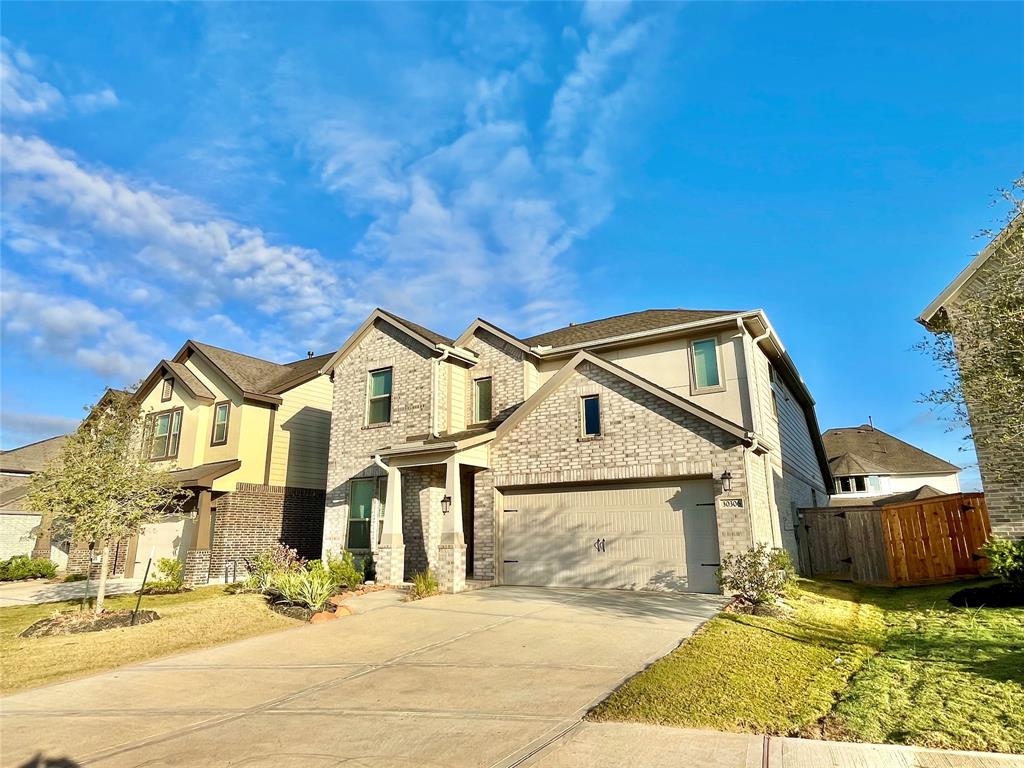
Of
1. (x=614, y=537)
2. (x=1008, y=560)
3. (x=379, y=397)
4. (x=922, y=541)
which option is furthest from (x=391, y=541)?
(x=922, y=541)

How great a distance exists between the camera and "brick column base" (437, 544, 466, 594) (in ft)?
41.4

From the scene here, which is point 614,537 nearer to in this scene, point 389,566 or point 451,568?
point 451,568

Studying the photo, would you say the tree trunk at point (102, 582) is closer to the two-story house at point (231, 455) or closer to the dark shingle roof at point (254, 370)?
the two-story house at point (231, 455)

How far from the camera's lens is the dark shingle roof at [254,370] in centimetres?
1998

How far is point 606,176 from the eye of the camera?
58.5 feet

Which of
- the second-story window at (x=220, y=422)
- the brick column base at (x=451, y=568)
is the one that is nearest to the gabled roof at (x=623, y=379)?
the brick column base at (x=451, y=568)

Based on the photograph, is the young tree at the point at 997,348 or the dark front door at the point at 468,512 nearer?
the young tree at the point at 997,348

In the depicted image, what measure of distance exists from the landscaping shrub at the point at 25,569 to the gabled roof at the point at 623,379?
20145 millimetres

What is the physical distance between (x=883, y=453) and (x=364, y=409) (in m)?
34.6

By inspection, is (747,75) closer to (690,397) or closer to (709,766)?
(690,397)

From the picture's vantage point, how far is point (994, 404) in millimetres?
8148

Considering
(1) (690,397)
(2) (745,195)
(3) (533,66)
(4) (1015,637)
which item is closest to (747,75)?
(2) (745,195)

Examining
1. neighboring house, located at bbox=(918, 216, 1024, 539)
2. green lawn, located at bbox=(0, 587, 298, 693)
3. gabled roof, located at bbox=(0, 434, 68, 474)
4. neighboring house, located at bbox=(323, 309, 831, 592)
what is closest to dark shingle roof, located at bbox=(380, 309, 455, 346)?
neighboring house, located at bbox=(323, 309, 831, 592)

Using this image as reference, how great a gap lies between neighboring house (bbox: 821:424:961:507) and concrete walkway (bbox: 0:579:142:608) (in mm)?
34237
